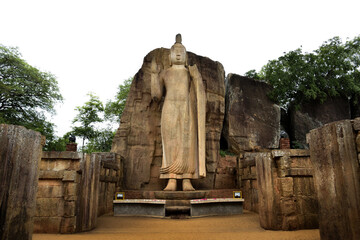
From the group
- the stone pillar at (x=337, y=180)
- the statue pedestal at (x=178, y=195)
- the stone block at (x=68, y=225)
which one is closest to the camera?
the stone pillar at (x=337, y=180)

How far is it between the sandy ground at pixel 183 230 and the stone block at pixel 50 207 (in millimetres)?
303

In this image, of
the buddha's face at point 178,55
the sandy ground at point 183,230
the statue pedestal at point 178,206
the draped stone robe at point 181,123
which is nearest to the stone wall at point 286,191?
the sandy ground at point 183,230

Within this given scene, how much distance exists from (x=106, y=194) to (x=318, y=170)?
4649 mm

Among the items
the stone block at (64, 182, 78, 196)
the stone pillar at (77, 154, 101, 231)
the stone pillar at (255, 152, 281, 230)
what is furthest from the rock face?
the stone block at (64, 182, 78, 196)

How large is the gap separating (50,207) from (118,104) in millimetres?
14447

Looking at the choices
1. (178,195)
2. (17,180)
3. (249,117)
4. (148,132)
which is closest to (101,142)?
(148,132)

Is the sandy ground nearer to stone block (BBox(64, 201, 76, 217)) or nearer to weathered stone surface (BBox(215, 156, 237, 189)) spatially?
stone block (BBox(64, 201, 76, 217))

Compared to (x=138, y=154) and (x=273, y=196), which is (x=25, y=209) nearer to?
Answer: (x=273, y=196)

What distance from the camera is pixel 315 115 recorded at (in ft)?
36.3

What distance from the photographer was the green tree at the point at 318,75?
10.8 metres

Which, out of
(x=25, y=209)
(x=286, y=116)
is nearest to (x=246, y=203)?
(x=25, y=209)

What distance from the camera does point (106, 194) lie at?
5973 mm

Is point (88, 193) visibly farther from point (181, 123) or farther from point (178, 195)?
point (181, 123)

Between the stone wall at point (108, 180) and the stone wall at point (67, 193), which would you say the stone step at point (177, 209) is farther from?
the stone wall at point (67, 193)
